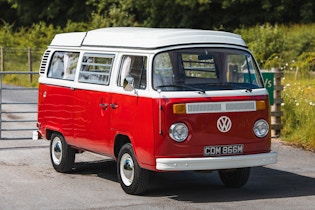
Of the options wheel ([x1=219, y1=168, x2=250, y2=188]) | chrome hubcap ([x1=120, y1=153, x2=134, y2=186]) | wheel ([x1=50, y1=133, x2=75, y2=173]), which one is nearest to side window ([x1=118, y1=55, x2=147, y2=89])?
chrome hubcap ([x1=120, y1=153, x2=134, y2=186])

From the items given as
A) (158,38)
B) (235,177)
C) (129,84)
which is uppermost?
Result: (158,38)

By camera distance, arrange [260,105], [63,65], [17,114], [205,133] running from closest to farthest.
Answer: [205,133] → [260,105] → [63,65] → [17,114]

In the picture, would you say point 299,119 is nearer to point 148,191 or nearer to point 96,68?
point 96,68

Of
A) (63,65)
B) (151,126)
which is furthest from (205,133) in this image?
(63,65)

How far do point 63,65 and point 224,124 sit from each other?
11.6 feet

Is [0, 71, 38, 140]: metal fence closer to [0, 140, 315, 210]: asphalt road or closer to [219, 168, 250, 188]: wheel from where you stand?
[0, 140, 315, 210]: asphalt road

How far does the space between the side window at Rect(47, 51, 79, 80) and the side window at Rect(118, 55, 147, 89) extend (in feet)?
5.25

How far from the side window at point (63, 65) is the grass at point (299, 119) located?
16.9 feet

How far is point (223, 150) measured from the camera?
11.2 meters

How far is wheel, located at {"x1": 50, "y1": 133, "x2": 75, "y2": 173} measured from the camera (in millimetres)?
13469

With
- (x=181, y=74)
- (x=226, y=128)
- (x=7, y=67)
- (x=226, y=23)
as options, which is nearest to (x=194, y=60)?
(x=181, y=74)

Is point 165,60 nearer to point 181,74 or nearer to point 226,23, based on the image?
point 181,74

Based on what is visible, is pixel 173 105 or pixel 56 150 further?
pixel 56 150

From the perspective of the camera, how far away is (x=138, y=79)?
11.5 metres
